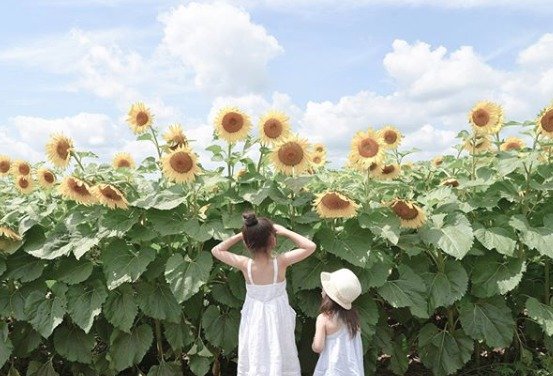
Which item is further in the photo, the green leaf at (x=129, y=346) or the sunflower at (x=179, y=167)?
the green leaf at (x=129, y=346)

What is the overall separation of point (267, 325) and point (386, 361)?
210 cm

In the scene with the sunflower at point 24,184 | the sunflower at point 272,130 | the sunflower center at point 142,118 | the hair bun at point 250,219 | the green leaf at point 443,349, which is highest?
the sunflower at point 272,130

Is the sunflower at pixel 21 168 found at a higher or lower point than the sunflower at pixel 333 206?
lower

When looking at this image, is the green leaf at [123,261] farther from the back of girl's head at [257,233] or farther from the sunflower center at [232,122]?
the sunflower center at [232,122]

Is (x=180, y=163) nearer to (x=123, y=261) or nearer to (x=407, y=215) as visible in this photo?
(x=123, y=261)

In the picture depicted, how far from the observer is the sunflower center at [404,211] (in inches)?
203

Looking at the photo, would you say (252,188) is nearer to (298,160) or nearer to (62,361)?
(298,160)

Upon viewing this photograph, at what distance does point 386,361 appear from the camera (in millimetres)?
6168

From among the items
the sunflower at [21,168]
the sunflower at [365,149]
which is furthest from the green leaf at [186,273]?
the sunflower at [21,168]

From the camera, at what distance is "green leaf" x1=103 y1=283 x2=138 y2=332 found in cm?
505

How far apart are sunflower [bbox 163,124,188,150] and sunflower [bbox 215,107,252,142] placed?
0.96 ft

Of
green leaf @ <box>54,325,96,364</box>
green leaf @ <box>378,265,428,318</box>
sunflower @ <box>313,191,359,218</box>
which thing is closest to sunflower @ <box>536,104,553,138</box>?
green leaf @ <box>378,265,428,318</box>

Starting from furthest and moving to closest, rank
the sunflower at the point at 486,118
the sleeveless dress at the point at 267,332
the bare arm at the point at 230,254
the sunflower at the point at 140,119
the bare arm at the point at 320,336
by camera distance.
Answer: the sunflower at the point at 486,118, the sunflower at the point at 140,119, the bare arm at the point at 230,254, the sleeveless dress at the point at 267,332, the bare arm at the point at 320,336

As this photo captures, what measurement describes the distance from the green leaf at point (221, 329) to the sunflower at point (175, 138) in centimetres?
127
